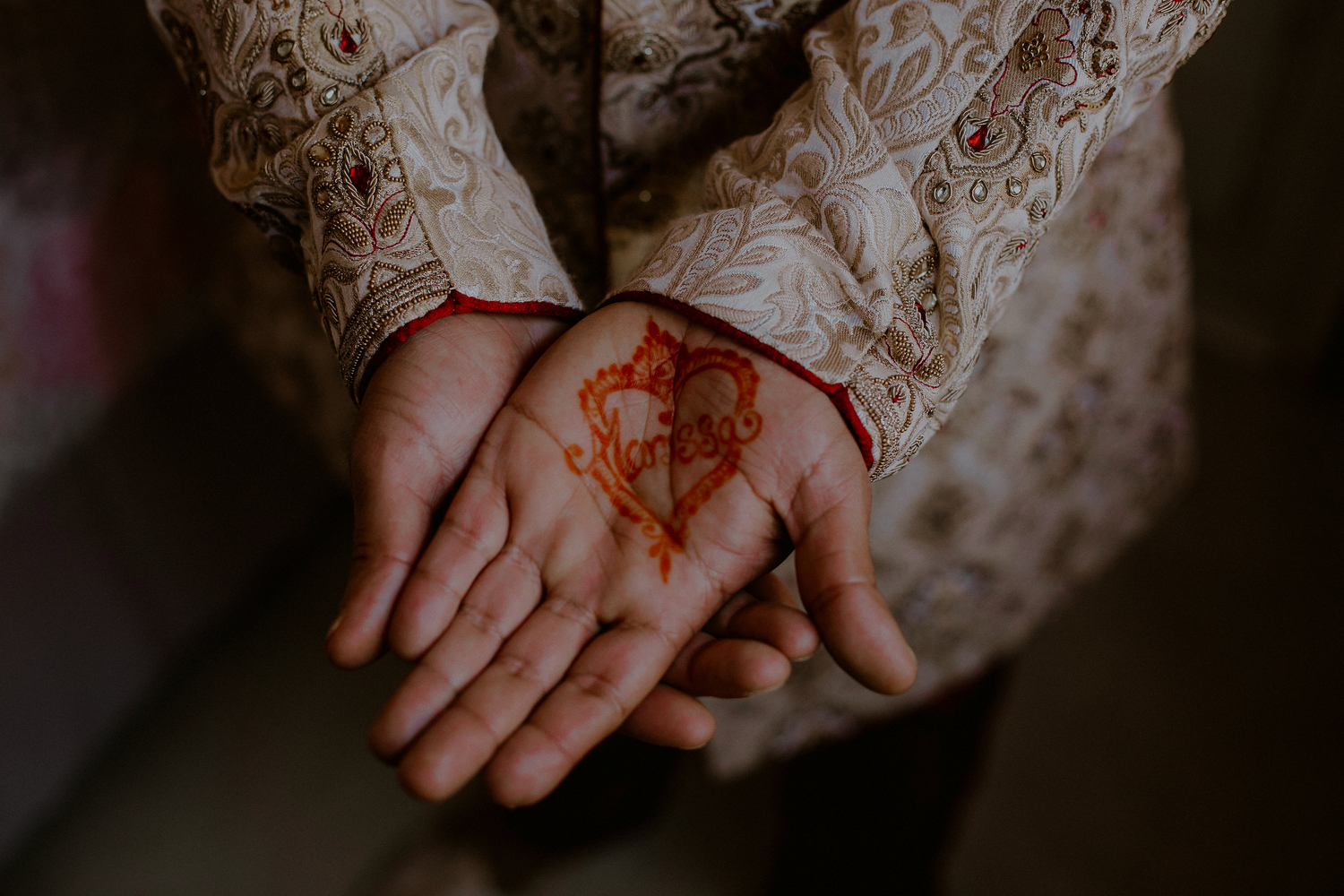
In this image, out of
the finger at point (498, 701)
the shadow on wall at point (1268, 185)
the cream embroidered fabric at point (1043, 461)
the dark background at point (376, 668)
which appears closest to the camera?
the finger at point (498, 701)

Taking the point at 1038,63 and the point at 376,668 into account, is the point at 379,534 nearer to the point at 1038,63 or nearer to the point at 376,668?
the point at 1038,63

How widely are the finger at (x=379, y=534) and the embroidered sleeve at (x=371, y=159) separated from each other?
0.06m

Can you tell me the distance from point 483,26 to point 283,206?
166 millimetres

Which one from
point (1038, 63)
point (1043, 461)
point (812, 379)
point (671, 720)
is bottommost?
point (1043, 461)

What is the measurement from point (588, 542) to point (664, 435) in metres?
0.08

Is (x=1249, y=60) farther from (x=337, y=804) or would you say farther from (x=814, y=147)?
(x=337, y=804)

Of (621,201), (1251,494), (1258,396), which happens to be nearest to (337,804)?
(621,201)

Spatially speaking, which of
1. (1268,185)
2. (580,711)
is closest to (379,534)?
(580,711)

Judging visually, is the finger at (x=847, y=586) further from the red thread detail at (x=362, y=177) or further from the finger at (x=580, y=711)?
the red thread detail at (x=362, y=177)

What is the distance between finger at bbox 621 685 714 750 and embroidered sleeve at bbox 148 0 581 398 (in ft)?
0.76

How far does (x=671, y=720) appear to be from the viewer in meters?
0.45

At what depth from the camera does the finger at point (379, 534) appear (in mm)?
445

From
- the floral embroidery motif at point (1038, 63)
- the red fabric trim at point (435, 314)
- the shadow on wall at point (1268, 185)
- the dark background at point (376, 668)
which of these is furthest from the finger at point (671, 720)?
the shadow on wall at point (1268, 185)

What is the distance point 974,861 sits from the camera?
111 cm
